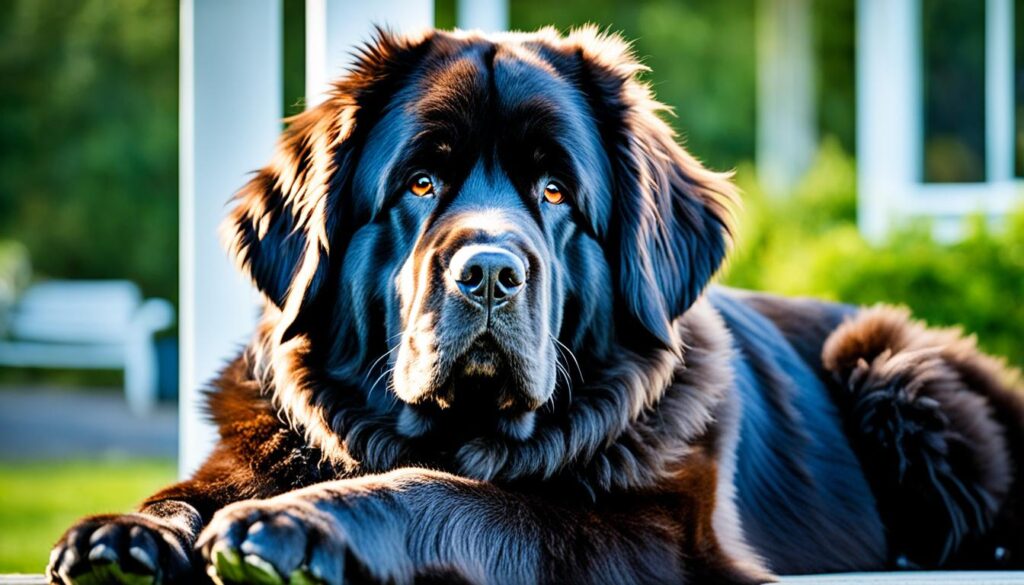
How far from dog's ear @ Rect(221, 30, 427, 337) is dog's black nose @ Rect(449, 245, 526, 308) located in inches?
21.0

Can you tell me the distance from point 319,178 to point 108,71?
17205mm

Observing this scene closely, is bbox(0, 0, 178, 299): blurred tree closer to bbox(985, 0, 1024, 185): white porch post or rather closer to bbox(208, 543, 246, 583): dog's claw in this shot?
Answer: bbox(985, 0, 1024, 185): white porch post

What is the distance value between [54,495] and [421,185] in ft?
21.7

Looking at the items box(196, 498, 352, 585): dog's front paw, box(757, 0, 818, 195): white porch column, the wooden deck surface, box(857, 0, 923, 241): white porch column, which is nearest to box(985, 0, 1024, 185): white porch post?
box(857, 0, 923, 241): white porch column

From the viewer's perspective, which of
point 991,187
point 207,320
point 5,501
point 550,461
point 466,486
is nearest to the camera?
point 466,486

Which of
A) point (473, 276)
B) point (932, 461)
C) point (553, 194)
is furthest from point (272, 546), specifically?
point (932, 461)

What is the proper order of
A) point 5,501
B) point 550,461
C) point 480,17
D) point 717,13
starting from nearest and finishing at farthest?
point 550,461, point 480,17, point 5,501, point 717,13

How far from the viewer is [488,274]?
2.60 metres

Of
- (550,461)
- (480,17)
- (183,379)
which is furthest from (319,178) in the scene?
(480,17)

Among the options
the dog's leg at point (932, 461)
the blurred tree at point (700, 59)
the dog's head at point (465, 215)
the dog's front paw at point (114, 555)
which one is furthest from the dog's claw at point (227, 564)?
the blurred tree at point (700, 59)

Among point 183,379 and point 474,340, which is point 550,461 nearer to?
point 474,340

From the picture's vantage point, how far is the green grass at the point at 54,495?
677 cm

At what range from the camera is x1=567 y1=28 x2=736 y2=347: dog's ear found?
3104mm

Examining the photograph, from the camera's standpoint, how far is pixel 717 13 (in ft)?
61.1
